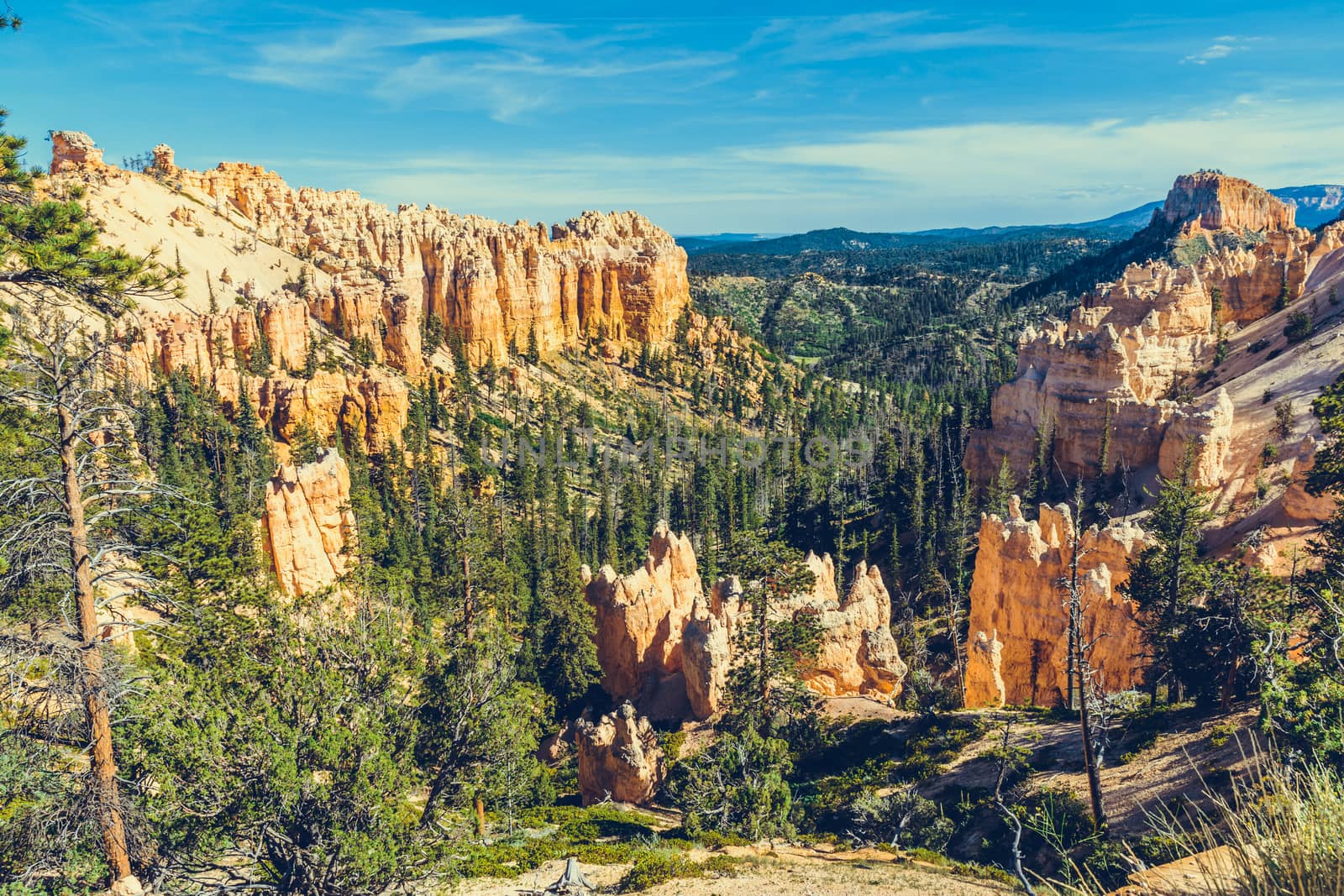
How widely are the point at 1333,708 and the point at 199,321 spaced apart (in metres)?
97.0

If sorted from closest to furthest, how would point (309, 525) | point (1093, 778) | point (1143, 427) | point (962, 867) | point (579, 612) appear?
point (1093, 778) < point (962, 867) < point (579, 612) < point (309, 525) < point (1143, 427)

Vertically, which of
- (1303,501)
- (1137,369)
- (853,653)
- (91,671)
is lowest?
(853,653)

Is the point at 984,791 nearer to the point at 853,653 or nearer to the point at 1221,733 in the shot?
the point at 1221,733

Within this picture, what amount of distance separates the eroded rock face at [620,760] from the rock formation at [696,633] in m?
4.09

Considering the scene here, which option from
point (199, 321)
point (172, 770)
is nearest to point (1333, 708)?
point (172, 770)

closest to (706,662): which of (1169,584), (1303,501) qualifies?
(1169,584)

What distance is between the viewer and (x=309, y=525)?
4659 cm

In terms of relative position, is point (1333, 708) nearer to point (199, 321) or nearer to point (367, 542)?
point (367, 542)

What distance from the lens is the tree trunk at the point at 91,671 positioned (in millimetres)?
12664

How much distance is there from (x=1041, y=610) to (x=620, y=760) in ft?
68.0

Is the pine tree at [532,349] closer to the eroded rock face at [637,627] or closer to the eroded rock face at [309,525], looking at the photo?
the eroded rock face at [309,525]

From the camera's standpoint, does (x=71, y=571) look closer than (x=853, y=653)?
Yes

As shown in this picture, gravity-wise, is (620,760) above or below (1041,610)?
below

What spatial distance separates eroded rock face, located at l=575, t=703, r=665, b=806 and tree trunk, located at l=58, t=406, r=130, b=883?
61.6ft
